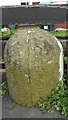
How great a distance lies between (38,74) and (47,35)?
553 millimetres

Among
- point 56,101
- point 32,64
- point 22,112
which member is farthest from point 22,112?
point 32,64

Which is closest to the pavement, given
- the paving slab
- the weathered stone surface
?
the paving slab

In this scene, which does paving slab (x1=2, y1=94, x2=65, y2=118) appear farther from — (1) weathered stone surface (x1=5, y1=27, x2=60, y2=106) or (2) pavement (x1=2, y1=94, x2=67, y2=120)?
(1) weathered stone surface (x1=5, y1=27, x2=60, y2=106)

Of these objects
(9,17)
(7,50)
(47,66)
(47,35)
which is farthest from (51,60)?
(9,17)

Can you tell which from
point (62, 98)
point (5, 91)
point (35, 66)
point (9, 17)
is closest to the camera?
point (35, 66)

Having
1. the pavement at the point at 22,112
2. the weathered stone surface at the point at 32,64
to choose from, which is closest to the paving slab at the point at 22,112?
the pavement at the point at 22,112

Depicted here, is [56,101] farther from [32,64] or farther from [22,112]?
[32,64]

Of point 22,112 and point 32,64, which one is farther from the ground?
point 32,64

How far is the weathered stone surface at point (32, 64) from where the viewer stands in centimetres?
335

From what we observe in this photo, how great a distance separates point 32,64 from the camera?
3338 mm

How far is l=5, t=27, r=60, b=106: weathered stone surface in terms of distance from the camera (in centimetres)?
335

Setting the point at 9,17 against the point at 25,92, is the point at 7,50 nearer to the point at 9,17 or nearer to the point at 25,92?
the point at 25,92

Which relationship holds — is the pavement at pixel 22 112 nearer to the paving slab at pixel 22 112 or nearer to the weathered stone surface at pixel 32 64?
the paving slab at pixel 22 112

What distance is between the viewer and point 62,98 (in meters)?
3.57
